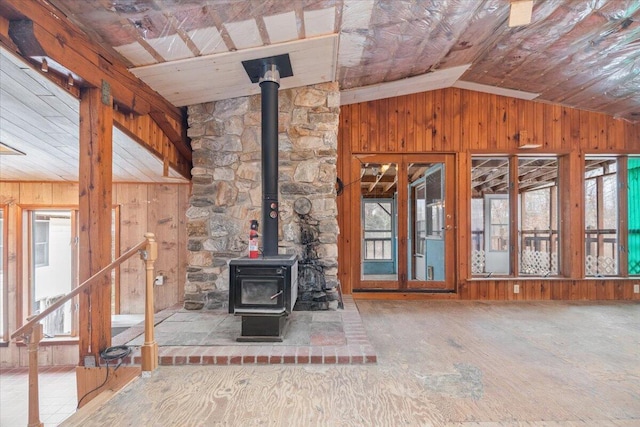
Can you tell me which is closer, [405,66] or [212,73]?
[212,73]

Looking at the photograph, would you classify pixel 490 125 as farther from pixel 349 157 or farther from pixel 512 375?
pixel 512 375

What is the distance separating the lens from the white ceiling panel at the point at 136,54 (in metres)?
2.53

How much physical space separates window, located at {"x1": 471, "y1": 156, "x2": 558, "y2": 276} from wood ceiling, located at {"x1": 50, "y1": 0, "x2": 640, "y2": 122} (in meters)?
1.42

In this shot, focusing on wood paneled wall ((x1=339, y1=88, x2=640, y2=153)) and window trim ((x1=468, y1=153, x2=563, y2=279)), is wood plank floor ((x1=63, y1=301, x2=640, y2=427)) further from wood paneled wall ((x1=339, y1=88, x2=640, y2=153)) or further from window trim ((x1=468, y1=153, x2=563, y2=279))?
wood paneled wall ((x1=339, y1=88, x2=640, y2=153))

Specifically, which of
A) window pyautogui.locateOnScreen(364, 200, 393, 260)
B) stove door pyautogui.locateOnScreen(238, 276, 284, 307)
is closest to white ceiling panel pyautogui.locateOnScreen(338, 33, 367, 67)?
window pyautogui.locateOnScreen(364, 200, 393, 260)

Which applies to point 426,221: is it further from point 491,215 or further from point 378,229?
point 491,215

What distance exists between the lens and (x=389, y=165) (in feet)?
15.5

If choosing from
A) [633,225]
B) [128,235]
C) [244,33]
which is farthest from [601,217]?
[128,235]

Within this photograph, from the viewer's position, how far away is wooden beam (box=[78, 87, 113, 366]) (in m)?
2.47

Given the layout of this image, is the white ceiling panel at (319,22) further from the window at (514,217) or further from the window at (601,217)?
the window at (601,217)

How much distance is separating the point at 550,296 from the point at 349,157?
134 inches

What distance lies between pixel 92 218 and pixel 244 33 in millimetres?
1845

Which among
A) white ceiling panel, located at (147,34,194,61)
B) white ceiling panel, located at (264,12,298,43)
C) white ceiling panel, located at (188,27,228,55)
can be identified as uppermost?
white ceiling panel, located at (264,12,298,43)

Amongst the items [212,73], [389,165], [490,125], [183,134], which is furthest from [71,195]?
[490,125]
